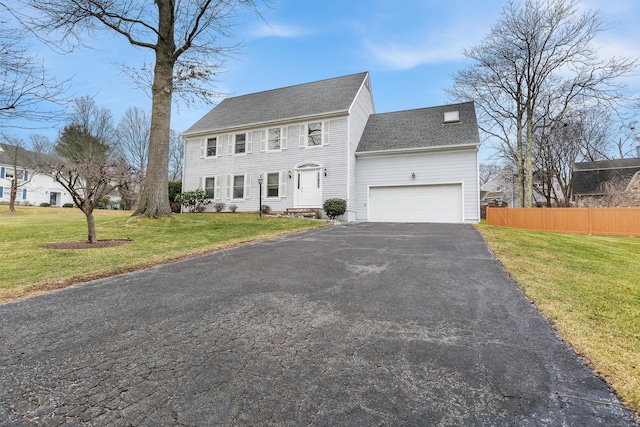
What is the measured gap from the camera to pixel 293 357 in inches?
87.3

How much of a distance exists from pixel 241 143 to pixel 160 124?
700 centimetres

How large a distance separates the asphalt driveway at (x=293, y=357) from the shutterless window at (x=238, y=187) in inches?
538

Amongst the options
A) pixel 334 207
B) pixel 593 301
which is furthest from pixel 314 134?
pixel 593 301

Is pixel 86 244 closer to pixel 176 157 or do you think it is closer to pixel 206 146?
pixel 206 146

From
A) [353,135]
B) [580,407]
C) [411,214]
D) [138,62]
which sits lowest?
[580,407]

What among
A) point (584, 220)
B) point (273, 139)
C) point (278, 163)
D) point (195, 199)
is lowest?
point (584, 220)

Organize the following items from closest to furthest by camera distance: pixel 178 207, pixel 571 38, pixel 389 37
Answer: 1. pixel 389 37
2. pixel 571 38
3. pixel 178 207

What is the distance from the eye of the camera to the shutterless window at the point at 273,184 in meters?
16.6

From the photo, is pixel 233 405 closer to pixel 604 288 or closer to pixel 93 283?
pixel 93 283

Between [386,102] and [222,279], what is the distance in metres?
24.4

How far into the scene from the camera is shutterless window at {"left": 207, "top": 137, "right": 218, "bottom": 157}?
18.6m

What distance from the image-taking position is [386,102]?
25.2m

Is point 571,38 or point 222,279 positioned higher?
point 571,38

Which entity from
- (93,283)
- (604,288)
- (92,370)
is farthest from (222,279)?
(604,288)
